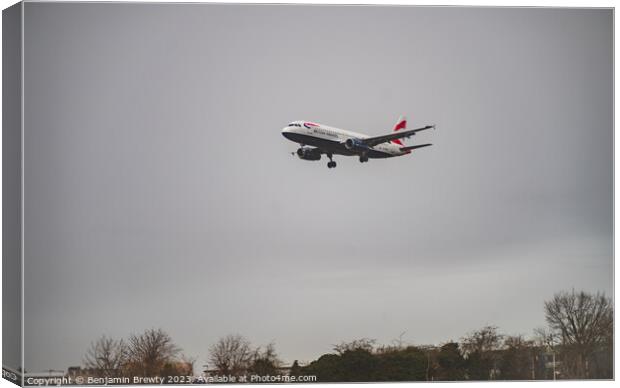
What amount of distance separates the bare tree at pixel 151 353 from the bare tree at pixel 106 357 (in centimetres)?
23

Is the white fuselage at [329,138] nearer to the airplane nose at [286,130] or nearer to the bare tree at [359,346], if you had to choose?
the airplane nose at [286,130]

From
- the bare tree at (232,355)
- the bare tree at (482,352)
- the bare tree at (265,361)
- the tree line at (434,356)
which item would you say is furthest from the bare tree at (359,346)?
the bare tree at (482,352)

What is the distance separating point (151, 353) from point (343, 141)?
704cm

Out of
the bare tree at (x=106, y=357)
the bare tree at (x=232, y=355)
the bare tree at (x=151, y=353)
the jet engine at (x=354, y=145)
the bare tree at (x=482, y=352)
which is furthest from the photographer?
the jet engine at (x=354, y=145)

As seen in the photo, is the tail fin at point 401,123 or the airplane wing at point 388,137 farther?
the tail fin at point 401,123

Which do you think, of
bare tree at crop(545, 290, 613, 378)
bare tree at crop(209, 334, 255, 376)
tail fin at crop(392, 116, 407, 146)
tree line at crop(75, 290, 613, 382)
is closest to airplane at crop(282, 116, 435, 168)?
tail fin at crop(392, 116, 407, 146)

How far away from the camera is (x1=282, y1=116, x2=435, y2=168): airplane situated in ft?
102

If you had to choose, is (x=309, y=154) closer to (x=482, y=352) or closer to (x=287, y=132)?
(x=287, y=132)

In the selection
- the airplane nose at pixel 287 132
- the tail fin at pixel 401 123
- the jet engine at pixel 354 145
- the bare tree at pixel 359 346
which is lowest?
the bare tree at pixel 359 346

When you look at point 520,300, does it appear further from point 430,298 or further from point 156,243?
point 156,243

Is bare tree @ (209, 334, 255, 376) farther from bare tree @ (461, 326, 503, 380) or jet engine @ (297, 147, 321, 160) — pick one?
bare tree @ (461, 326, 503, 380)

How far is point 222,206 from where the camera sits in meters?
31.0

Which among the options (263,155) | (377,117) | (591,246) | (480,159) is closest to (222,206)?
(263,155)

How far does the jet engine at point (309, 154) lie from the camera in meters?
31.4
